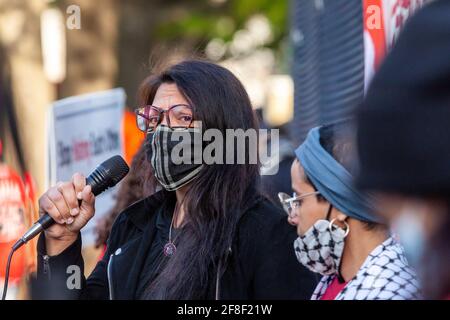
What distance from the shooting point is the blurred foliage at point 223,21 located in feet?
44.7

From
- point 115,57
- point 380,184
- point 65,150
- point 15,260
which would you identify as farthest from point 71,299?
point 115,57

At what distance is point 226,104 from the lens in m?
3.37

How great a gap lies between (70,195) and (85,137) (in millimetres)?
3236

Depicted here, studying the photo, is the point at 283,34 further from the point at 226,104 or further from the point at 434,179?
the point at 434,179

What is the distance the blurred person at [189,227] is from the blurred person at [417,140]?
1858mm

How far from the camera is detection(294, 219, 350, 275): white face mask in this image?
3.04 meters

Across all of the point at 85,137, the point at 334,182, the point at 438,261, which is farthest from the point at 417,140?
the point at 85,137

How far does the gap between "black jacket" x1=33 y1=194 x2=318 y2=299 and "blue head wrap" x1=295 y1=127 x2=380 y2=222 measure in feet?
0.94

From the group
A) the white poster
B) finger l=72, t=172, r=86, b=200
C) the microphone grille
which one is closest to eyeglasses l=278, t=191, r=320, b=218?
the microphone grille

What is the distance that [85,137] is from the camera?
6.43 metres

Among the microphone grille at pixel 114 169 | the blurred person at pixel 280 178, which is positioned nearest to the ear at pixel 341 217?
the blurred person at pixel 280 178

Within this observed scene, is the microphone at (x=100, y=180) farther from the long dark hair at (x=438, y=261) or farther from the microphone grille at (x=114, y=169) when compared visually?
the long dark hair at (x=438, y=261)

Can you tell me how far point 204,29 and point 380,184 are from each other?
Answer: 12635 mm

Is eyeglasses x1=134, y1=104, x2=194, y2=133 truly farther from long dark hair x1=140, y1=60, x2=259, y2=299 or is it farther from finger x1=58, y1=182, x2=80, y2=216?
finger x1=58, y1=182, x2=80, y2=216
